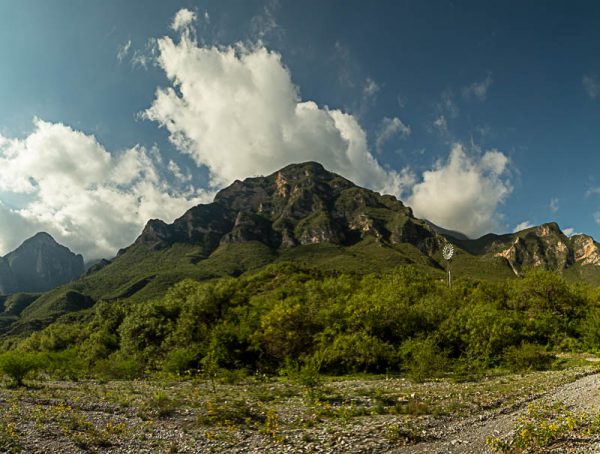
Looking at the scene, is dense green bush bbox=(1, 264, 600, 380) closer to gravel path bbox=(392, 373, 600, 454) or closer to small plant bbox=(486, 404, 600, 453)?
gravel path bbox=(392, 373, 600, 454)

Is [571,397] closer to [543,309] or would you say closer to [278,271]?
[543,309]

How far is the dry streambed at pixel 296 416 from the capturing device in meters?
15.3

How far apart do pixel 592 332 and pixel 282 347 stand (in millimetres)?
32532

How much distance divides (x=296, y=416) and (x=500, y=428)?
970 centimetres

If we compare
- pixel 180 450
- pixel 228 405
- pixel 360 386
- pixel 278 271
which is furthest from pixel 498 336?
pixel 278 271

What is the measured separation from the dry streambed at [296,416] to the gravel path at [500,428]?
0.13ft

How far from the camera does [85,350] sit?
52531 mm

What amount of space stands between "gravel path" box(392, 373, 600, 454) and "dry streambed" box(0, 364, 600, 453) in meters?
0.04

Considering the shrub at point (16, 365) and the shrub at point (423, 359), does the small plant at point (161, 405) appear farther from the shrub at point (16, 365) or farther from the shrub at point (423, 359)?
the shrub at point (16, 365)

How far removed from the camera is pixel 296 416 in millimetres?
19797

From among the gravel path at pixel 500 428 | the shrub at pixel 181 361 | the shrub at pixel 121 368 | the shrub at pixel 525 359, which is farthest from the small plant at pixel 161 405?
the shrub at pixel 525 359

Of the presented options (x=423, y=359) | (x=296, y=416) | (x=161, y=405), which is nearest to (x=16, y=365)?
(x=161, y=405)

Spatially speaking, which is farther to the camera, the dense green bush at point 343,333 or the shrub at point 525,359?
the dense green bush at point 343,333

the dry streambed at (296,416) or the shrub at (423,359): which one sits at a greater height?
the shrub at (423,359)
